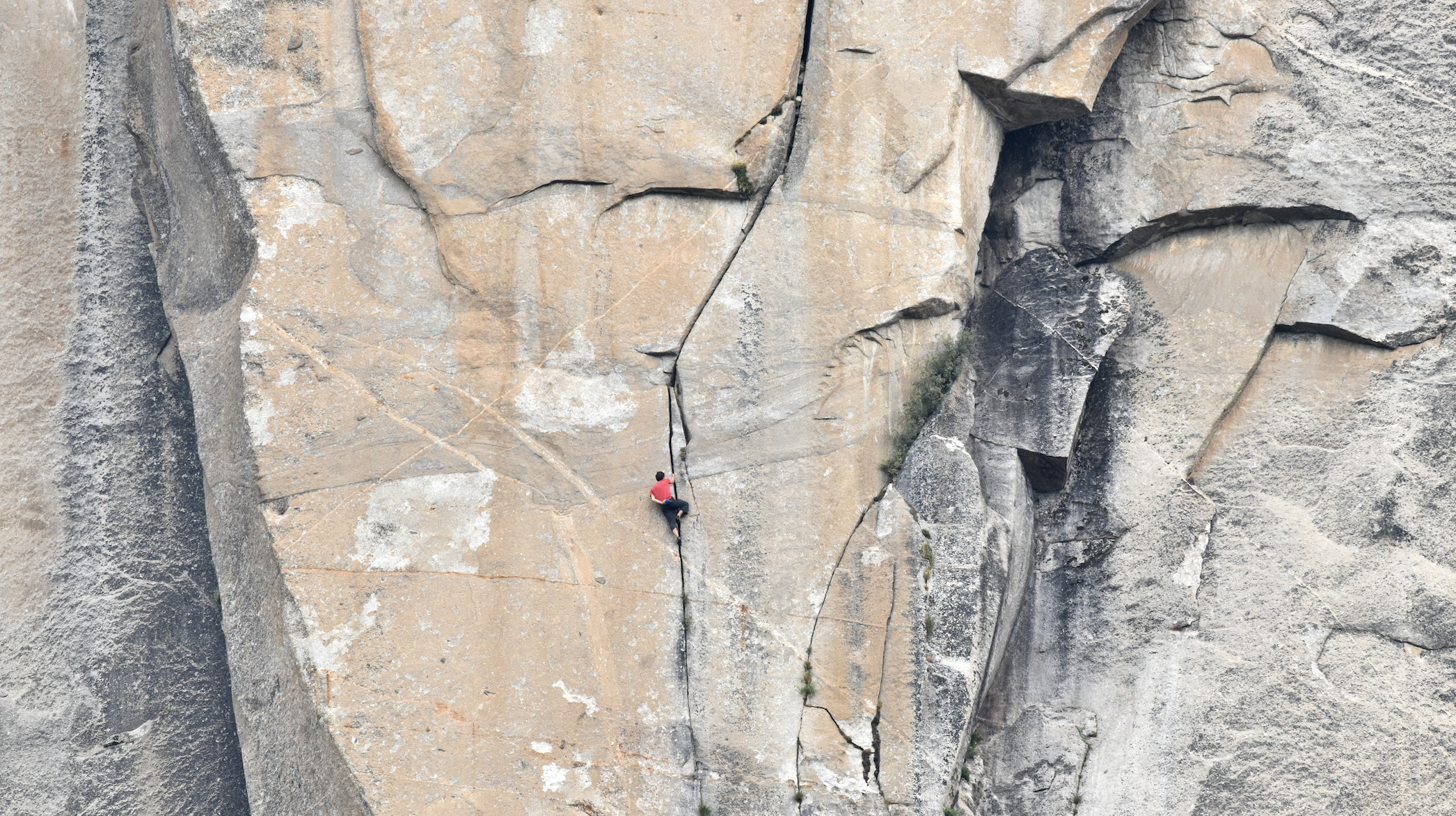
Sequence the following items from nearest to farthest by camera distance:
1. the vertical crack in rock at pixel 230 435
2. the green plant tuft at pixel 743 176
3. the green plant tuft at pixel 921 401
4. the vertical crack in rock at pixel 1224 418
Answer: the vertical crack in rock at pixel 230 435
the green plant tuft at pixel 743 176
the green plant tuft at pixel 921 401
the vertical crack in rock at pixel 1224 418

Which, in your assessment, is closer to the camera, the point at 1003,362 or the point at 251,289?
the point at 251,289

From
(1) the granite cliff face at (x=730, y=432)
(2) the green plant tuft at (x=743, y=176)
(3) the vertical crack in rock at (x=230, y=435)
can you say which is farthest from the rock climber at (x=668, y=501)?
(3) the vertical crack in rock at (x=230, y=435)

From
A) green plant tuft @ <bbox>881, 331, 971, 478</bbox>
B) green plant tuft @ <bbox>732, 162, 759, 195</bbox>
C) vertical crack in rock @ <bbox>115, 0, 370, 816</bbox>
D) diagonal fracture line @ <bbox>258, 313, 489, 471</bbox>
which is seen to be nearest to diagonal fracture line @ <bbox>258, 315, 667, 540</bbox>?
diagonal fracture line @ <bbox>258, 313, 489, 471</bbox>

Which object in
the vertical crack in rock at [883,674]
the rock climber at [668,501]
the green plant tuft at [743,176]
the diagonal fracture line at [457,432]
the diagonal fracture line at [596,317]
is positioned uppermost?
the green plant tuft at [743,176]

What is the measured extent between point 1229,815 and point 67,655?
34.3 feet

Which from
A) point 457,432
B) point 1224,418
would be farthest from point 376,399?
point 1224,418

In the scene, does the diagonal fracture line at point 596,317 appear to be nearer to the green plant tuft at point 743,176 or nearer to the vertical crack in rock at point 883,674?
Result: the green plant tuft at point 743,176

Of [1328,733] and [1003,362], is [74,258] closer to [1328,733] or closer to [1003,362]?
[1003,362]

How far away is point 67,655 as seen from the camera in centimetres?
1031

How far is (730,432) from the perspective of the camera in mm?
10031

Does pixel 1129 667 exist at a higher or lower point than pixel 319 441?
lower

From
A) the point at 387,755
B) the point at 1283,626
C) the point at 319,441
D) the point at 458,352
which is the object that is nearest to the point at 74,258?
the point at 319,441

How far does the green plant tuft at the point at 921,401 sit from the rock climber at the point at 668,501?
1843 mm

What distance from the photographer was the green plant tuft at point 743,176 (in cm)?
992
